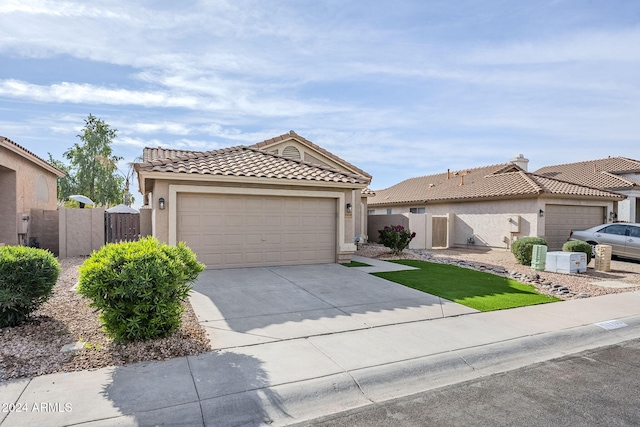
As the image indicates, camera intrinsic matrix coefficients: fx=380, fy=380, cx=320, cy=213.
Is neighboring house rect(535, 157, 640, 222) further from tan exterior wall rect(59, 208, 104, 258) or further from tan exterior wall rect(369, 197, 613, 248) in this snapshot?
tan exterior wall rect(59, 208, 104, 258)

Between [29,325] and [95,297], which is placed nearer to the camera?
[95,297]

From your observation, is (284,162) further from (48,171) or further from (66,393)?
(48,171)

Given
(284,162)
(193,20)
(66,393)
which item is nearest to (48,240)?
(284,162)

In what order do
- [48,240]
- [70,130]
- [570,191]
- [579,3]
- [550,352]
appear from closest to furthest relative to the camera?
1. [550,352]
2. [579,3]
3. [48,240]
4. [570,191]
5. [70,130]

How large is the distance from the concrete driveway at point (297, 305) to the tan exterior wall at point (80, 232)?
708cm

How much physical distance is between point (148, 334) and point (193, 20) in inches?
311

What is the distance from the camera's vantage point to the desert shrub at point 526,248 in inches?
543

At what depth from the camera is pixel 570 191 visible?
1891cm

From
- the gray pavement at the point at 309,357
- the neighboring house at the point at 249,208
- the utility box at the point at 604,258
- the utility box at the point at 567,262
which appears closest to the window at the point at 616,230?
the utility box at the point at 604,258

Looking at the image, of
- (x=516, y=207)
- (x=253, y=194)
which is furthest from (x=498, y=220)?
(x=253, y=194)

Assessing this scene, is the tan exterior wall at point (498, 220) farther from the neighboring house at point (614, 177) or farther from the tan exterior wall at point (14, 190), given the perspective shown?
the tan exterior wall at point (14, 190)

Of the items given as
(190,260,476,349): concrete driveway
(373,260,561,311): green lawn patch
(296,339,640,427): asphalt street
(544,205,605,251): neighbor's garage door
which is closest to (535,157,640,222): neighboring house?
(544,205,605,251): neighbor's garage door

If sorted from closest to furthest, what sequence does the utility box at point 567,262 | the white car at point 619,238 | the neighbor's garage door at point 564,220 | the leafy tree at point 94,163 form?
the utility box at point 567,262 → the white car at point 619,238 → the neighbor's garage door at point 564,220 → the leafy tree at point 94,163

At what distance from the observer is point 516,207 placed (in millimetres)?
19156
